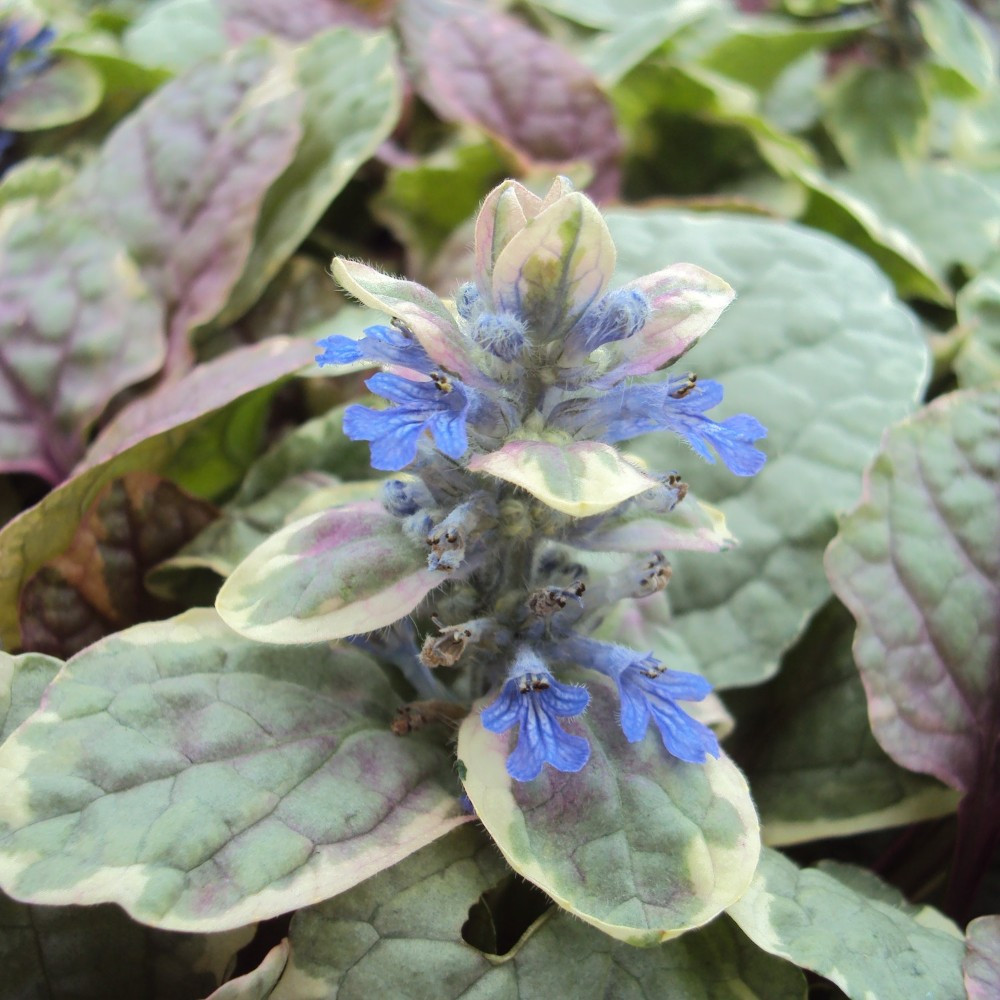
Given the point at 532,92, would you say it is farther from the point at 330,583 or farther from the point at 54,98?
the point at 330,583

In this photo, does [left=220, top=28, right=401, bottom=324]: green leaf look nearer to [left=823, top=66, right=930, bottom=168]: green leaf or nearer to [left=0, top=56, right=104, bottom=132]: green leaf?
[left=0, top=56, right=104, bottom=132]: green leaf

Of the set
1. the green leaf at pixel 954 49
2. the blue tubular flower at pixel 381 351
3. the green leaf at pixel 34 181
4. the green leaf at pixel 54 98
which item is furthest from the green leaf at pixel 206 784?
the green leaf at pixel 954 49

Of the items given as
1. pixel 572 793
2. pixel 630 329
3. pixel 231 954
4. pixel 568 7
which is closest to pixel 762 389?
pixel 630 329

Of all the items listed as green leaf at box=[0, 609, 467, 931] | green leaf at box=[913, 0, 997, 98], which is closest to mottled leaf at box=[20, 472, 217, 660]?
green leaf at box=[0, 609, 467, 931]

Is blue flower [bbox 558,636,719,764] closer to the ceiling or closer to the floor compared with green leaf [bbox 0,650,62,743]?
closer to the floor

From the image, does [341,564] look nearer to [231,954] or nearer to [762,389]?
[231,954]

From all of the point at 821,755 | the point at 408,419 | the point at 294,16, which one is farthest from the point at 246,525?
the point at 294,16
